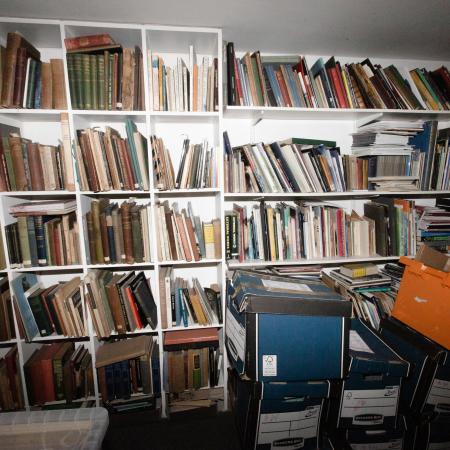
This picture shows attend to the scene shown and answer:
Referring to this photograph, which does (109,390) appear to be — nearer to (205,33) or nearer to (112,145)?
(112,145)

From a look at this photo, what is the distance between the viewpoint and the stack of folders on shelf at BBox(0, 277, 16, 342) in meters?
1.54

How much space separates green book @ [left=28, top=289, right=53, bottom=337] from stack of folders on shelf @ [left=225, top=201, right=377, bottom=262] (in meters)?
1.15

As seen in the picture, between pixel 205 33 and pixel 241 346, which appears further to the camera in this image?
pixel 205 33

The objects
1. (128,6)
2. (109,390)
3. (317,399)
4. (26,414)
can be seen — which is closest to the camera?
(26,414)

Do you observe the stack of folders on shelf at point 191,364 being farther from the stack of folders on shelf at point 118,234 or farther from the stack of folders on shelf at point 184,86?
the stack of folders on shelf at point 184,86

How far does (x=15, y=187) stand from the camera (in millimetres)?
1481

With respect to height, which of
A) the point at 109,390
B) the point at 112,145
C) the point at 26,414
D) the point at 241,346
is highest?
the point at 112,145

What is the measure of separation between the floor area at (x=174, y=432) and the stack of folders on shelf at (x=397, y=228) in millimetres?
1565

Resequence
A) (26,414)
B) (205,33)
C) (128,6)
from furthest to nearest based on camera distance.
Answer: (205,33)
(128,6)
(26,414)

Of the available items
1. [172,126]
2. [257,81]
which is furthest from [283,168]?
[172,126]

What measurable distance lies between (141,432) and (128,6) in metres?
2.46

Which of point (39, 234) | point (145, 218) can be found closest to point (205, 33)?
point (145, 218)

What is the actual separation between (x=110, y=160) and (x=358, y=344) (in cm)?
177

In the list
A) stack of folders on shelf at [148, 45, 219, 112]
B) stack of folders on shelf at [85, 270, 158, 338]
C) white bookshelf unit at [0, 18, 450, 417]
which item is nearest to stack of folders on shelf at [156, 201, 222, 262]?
white bookshelf unit at [0, 18, 450, 417]
